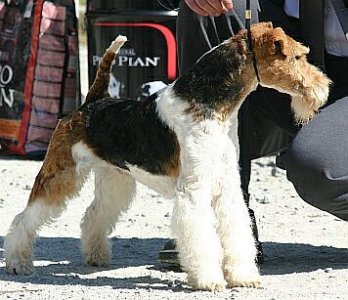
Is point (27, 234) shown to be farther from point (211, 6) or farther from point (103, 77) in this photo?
point (211, 6)

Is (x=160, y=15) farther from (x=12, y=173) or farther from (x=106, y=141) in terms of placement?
(x=106, y=141)

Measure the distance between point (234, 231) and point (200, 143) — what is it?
0.39 meters

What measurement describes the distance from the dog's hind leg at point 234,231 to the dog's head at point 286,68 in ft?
1.07

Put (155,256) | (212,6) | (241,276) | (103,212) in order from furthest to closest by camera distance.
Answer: (155,256)
(103,212)
(212,6)
(241,276)

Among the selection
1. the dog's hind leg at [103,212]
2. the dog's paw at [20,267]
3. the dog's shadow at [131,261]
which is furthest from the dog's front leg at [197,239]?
the dog's paw at [20,267]

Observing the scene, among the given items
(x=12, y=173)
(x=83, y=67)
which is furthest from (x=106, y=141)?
(x=83, y=67)

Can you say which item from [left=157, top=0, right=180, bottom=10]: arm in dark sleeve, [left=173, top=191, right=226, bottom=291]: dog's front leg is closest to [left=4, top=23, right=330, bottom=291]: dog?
[left=173, top=191, right=226, bottom=291]: dog's front leg

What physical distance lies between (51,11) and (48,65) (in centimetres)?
39

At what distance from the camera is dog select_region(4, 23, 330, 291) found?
13.4 feet

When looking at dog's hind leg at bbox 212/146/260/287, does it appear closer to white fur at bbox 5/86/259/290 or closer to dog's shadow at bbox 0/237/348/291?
white fur at bbox 5/86/259/290

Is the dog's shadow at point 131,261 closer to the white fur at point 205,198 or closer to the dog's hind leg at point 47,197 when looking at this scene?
the dog's hind leg at point 47,197

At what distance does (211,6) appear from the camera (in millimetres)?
4340

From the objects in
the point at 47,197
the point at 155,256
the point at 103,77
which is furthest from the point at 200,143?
the point at 155,256

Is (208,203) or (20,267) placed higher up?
(208,203)
